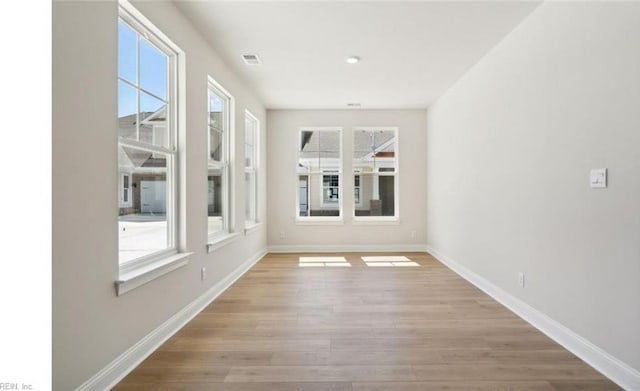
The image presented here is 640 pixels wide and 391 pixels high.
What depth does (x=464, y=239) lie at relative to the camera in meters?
4.49

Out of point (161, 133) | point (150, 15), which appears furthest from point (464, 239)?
point (150, 15)

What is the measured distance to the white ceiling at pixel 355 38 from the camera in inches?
111

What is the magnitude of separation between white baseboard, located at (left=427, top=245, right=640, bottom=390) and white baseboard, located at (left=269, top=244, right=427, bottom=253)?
97.3 inches

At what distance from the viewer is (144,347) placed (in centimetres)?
230

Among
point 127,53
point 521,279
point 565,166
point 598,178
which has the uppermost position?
point 127,53

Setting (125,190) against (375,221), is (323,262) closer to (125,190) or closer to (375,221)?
(375,221)

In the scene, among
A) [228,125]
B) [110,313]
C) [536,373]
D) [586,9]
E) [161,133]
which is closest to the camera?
[110,313]

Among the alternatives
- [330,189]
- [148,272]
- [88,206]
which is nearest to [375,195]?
[330,189]

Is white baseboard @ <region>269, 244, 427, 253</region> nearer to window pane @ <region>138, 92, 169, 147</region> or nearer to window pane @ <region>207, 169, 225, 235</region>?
window pane @ <region>207, 169, 225, 235</region>

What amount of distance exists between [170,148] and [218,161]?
1.12 metres
